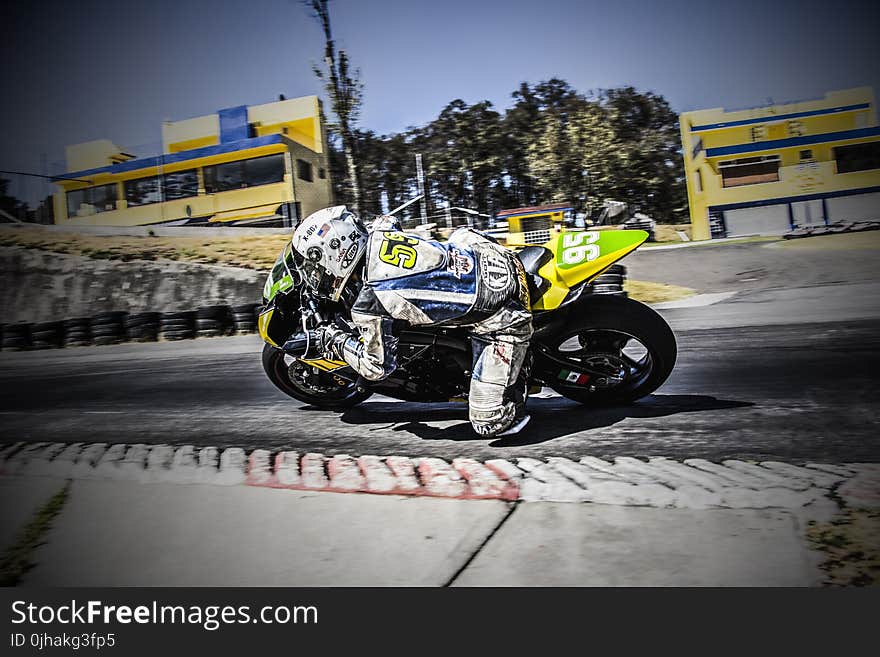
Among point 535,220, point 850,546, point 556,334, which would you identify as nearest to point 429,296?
point 556,334

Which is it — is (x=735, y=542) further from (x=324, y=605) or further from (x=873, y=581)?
(x=324, y=605)

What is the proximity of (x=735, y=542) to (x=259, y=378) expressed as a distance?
485 cm

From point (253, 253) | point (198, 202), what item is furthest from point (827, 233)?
point (198, 202)

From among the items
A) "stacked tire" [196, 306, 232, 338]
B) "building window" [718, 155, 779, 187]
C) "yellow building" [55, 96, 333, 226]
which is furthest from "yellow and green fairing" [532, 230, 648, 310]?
"building window" [718, 155, 779, 187]

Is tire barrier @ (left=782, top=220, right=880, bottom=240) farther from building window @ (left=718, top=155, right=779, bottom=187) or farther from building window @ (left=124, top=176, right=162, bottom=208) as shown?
building window @ (left=124, top=176, right=162, bottom=208)

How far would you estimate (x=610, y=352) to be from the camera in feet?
13.4

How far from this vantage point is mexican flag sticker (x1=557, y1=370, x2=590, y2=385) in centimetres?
414

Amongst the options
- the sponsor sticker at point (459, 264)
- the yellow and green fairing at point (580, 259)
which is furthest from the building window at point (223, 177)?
the yellow and green fairing at point (580, 259)

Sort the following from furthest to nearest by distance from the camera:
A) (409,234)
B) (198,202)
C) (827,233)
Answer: (198,202)
(827,233)
(409,234)

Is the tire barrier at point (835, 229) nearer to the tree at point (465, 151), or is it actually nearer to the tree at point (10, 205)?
the tree at point (465, 151)

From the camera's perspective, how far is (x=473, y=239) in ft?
13.2

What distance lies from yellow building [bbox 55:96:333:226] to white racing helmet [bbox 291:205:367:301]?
9.70m

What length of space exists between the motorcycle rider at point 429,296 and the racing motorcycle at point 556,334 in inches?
6.8

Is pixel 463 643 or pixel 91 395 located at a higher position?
pixel 91 395
